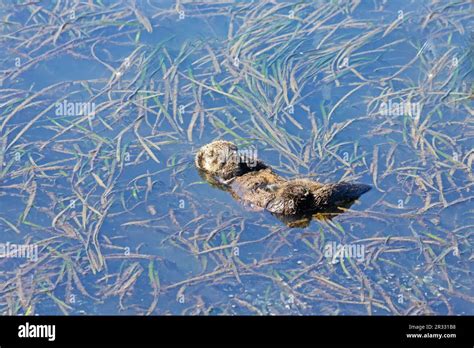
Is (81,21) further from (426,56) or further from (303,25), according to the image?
(426,56)

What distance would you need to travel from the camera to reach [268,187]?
12.4 m

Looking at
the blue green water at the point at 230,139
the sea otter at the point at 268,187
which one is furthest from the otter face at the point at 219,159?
the blue green water at the point at 230,139

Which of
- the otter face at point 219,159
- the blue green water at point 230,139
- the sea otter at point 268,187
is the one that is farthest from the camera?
the otter face at point 219,159

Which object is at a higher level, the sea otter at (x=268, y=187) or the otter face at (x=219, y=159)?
the otter face at (x=219, y=159)

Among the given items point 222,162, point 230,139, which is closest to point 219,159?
point 222,162

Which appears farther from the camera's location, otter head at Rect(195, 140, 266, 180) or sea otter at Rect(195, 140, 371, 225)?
otter head at Rect(195, 140, 266, 180)

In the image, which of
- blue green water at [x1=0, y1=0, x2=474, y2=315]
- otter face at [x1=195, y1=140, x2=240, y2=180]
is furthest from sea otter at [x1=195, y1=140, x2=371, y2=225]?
blue green water at [x1=0, y1=0, x2=474, y2=315]

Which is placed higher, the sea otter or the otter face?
the otter face

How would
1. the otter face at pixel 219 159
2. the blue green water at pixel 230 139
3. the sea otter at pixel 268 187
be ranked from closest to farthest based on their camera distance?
the blue green water at pixel 230 139
the sea otter at pixel 268 187
the otter face at pixel 219 159

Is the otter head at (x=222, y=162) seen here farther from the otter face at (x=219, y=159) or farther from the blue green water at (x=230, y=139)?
the blue green water at (x=230, y=139)

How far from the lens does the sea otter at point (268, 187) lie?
12172 millimetres

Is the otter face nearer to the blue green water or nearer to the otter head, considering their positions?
the otter head

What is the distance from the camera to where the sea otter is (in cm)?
1217

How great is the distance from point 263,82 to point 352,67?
1138mm
